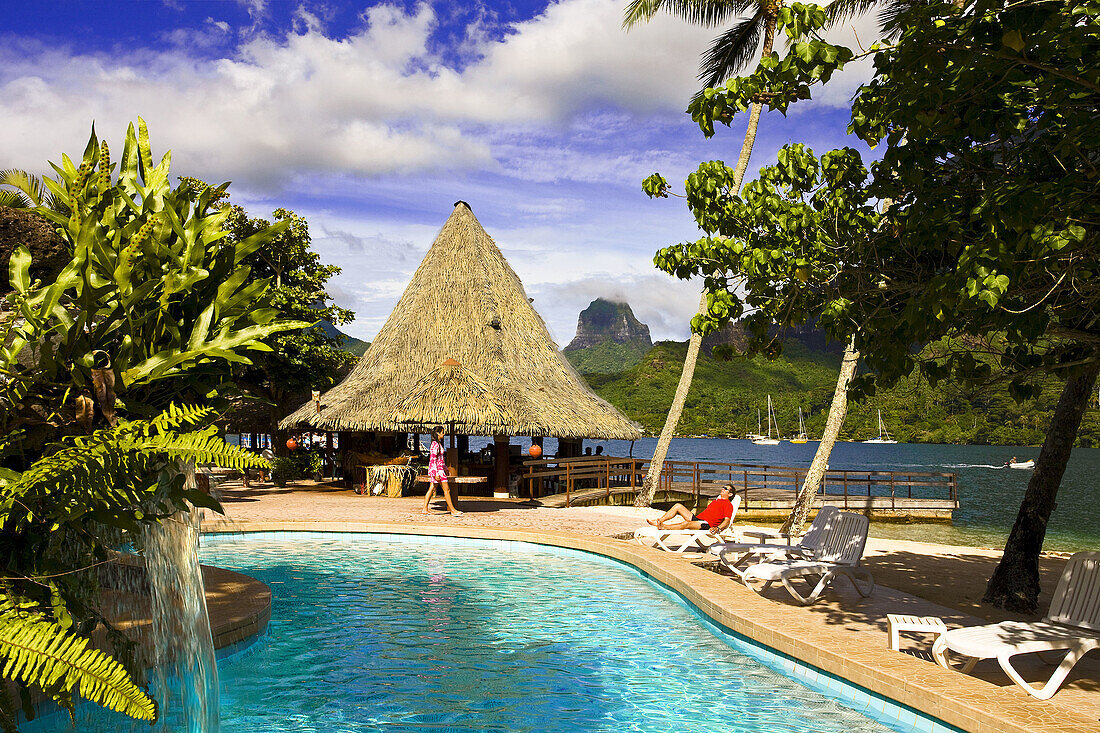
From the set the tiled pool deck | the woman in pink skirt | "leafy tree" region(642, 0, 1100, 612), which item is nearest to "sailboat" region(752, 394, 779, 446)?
the woman in pink skirt

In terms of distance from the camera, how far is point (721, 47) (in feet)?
65.8

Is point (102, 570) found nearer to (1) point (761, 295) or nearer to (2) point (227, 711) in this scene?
(2) point (227, 711)

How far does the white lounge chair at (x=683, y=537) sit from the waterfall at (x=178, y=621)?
855 cm

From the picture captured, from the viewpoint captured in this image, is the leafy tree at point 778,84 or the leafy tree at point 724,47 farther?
the leafy tree at point 724,47

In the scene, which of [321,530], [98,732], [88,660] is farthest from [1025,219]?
[321,530]

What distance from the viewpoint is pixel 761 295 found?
7.53 meters

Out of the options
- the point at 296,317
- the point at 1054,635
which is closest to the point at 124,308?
the point at 1054,635

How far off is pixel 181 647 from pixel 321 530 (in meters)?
10.7

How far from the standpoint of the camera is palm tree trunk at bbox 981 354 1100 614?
8.34m

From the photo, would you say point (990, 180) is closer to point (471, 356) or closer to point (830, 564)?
point (830, 564)

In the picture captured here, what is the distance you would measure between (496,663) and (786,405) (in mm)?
110334

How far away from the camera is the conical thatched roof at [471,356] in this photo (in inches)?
765

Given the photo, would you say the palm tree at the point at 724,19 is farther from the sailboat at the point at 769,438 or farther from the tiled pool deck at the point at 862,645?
the sailboat at the point at 769,438

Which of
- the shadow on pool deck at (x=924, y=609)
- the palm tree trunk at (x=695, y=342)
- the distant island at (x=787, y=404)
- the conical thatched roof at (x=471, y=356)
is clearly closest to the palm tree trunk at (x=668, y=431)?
the palm tree trunk at (x=695, y=342)
